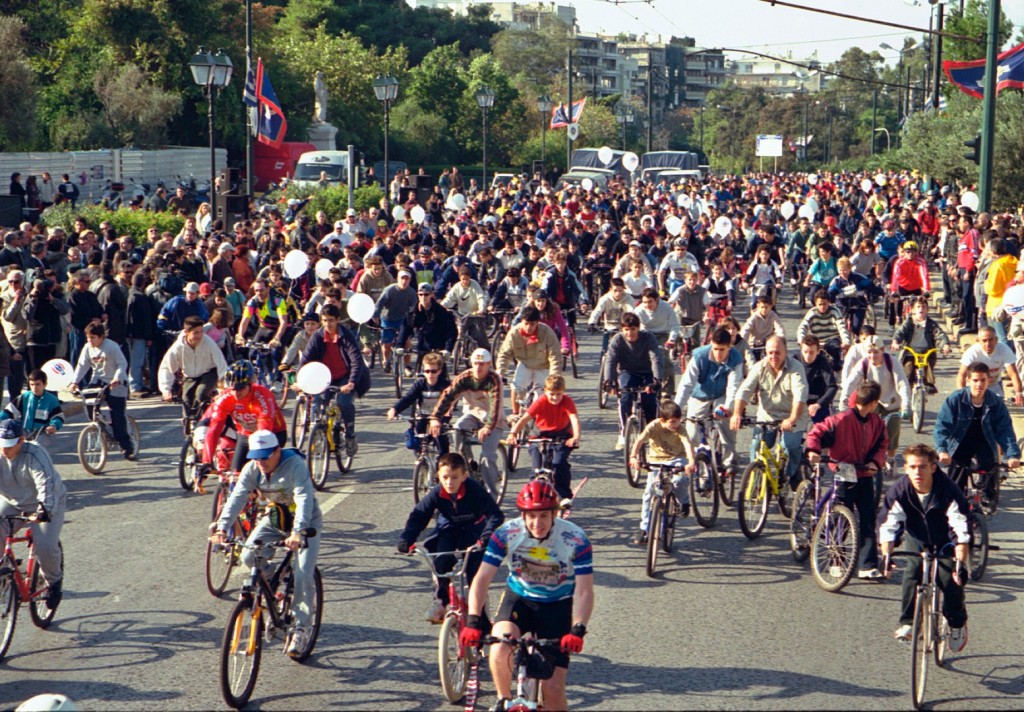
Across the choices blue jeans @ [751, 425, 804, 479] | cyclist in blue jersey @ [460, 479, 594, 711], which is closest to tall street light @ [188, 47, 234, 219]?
blue jeans @ [751, 425, 804, 479]

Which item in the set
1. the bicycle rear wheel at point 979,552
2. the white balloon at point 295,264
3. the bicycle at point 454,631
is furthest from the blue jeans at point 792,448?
the white balloon at point 295,264

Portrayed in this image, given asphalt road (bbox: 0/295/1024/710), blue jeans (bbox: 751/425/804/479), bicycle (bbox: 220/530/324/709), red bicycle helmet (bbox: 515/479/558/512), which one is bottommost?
asphalt road (bbox: 0/295/1024/710)

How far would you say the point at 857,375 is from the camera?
14211 mm

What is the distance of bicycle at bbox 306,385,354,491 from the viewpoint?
1430 cm

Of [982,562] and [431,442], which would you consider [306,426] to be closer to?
[431,442]

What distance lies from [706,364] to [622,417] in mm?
1703

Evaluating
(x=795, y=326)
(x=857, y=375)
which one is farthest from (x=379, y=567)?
(x=795, y=326)

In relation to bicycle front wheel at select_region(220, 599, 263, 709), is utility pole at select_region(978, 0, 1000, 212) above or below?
above

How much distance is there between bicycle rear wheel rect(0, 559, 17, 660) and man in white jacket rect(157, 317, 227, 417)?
17.2ft

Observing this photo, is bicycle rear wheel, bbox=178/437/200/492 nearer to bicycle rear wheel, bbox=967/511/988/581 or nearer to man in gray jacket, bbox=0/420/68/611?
man in gray jacket, bbox=0/420/68/611

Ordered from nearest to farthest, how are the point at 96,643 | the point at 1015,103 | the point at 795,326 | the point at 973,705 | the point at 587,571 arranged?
the point at 587,571 < the point at 973,705 < the point at 96,643 < the point at 795,326 < the point at 1015,103

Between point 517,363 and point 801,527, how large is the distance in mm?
4802

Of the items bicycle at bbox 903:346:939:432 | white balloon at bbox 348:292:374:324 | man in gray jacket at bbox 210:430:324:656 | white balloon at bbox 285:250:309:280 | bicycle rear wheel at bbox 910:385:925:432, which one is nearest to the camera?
man in gray jacket at bbox 210:430:324:656

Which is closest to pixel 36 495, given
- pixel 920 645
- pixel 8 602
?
pixel 8 602
